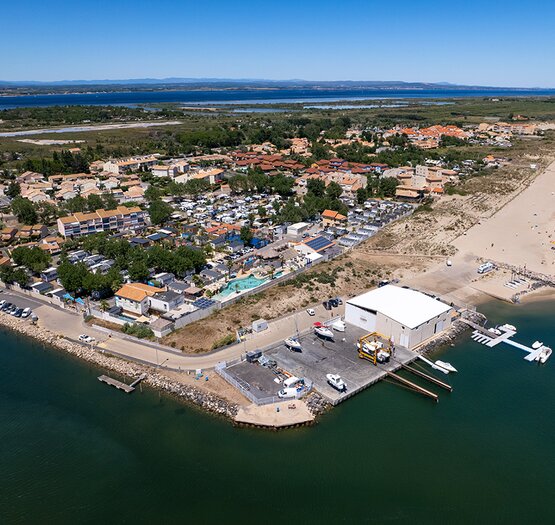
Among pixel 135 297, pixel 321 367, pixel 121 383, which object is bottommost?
pixel 121 383

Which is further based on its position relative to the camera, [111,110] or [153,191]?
[111,110]

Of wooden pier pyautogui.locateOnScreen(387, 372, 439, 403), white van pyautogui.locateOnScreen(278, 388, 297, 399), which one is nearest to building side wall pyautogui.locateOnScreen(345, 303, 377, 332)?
wooden pier pyautogui.locateOnScreen(387, 372, 439, 403)

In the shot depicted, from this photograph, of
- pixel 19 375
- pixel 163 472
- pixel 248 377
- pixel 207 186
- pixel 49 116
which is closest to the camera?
pixel 163 472

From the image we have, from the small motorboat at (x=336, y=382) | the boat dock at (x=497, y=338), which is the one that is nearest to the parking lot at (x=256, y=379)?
the small motorboat at (x=336, y=382)

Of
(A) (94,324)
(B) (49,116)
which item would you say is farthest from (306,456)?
(B) (49,116)

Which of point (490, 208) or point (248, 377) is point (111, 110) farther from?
point (248, 377)

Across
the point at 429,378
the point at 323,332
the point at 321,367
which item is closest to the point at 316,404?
the point at 321,367

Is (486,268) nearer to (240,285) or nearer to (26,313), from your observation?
(240,285)
